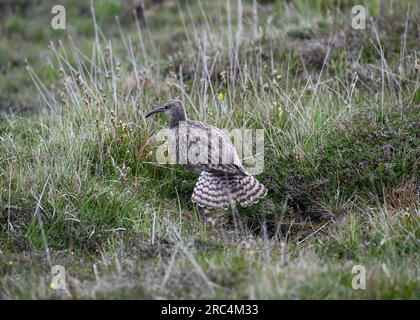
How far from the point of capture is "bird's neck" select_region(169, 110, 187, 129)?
7.10 metres

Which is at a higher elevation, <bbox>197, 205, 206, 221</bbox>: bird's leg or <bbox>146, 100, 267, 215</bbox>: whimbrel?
<bbox>146, 100, 267, 215</bbox>: whimbrel

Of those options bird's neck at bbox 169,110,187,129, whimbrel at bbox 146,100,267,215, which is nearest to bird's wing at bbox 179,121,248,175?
whimbrel at bbox 146,100,267,215

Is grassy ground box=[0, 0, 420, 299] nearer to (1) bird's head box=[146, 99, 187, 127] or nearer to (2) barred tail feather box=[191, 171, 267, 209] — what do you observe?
(2) barred tail feather box=[191, 171, 267, 209]

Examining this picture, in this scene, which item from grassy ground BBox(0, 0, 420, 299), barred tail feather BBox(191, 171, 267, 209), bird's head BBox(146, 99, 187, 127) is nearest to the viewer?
grassy ground BBox(0, 0, 420, 299)

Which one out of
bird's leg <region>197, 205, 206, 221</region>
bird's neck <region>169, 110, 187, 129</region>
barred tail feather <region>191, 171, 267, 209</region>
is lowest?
bird's leg <region>197, 205, 206, 221</region>

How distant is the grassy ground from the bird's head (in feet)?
0.82

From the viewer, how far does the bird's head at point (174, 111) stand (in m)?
7.09

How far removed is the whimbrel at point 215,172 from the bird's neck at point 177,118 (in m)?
0.42

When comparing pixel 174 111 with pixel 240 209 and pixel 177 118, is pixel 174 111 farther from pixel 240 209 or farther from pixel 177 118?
pixel 240 209

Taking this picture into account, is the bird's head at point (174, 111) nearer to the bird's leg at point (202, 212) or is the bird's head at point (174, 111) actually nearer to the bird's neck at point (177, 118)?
the bird's neck at point (177, 118)

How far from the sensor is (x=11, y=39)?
1259 cm

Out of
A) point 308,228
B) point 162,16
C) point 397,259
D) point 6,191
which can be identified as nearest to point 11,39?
point 162,16

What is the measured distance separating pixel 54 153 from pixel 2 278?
1770mm

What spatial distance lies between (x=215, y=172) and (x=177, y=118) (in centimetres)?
97
